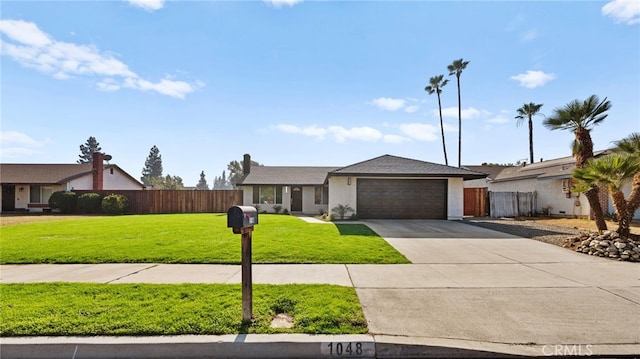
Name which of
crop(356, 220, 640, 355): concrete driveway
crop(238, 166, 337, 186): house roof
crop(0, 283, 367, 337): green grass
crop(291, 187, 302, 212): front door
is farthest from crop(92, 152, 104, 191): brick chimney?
crop(356, 220, 640, 355): concrete driveway

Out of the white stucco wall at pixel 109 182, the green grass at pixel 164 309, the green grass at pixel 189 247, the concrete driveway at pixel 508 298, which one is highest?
the white stucco wall at pixel 109 182

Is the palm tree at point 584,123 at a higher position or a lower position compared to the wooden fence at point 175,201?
higher

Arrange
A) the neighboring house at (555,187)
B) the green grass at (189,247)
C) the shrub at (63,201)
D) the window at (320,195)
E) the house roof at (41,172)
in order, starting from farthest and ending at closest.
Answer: the house roof at (41,172)
the window at (320,195)
the shrub at (63,201)
the neighboring house at (555,187)
the green grass at (189,247)

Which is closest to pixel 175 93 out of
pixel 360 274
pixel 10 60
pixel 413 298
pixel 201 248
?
pixel 10 60

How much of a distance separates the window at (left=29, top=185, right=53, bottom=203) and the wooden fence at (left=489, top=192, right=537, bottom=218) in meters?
33.4

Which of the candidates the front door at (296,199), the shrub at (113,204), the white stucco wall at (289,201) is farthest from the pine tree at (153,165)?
the front door at (296,199)

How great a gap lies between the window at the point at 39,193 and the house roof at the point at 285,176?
51.9 feet

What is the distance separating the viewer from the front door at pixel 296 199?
23375 millimetres

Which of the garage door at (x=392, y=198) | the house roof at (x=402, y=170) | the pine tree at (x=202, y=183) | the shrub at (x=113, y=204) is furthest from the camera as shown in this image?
the pine tree at (x=202, y=183)

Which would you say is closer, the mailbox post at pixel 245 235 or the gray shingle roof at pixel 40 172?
the mailbox post at pixel 245 235

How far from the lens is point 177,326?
3277 millimetres

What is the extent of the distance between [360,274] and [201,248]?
14.5ft

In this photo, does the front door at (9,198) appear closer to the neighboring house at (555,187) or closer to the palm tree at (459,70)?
the neighboring house at (555,187)

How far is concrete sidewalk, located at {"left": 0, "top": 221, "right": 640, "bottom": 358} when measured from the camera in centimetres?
303
